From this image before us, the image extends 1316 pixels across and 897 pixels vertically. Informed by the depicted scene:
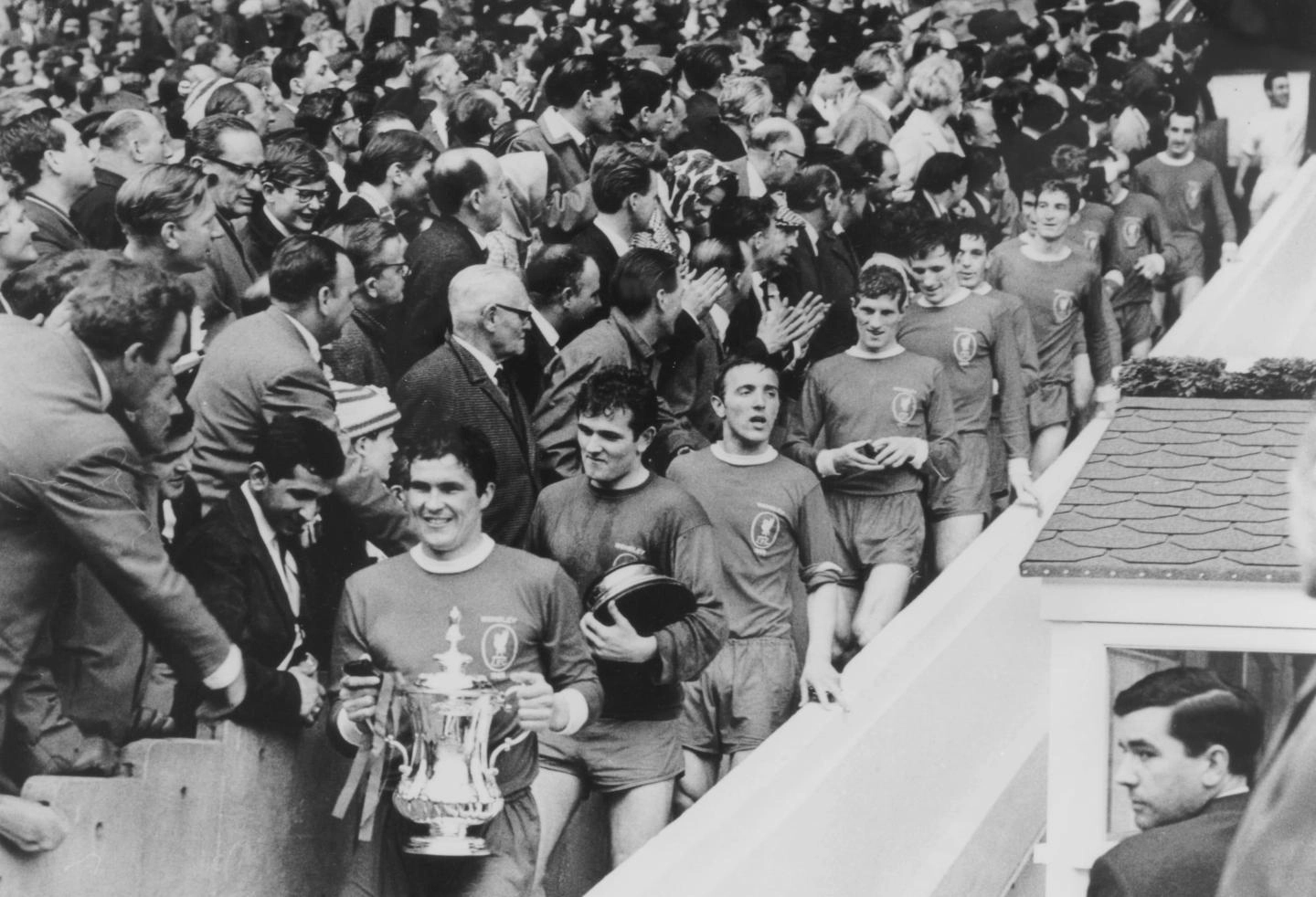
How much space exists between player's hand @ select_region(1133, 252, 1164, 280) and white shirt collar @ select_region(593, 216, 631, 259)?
3.20 metres

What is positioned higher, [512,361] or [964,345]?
[512,361]

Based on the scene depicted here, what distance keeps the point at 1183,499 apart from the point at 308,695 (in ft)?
6.19

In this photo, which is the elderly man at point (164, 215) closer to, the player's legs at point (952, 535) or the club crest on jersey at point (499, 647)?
the club crest on jersey at point (499, 647)

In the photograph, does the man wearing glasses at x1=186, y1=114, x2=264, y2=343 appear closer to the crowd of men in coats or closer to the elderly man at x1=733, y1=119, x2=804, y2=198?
the crowd of men in coats

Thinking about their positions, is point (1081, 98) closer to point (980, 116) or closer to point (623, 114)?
point (980, 116)

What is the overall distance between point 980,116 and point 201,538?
4879 mm

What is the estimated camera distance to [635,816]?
15.9 ft

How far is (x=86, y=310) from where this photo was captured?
4.25m

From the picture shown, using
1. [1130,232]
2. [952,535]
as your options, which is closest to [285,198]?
[952,535]

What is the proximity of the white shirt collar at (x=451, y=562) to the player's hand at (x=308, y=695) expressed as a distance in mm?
314

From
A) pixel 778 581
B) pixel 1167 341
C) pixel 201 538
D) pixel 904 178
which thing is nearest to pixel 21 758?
pixel 201 538

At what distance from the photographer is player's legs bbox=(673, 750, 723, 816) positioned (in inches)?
201

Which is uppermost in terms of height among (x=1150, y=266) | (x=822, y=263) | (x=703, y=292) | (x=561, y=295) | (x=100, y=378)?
(x=100, y=378)

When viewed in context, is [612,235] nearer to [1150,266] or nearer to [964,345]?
[964,345]
